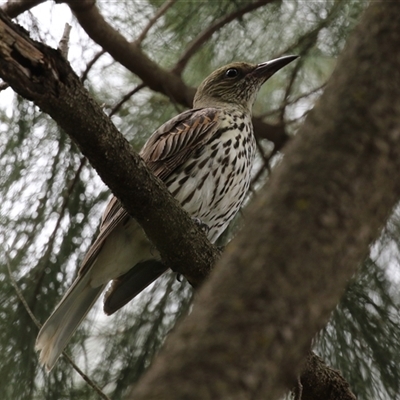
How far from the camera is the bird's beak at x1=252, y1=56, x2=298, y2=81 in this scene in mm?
4324

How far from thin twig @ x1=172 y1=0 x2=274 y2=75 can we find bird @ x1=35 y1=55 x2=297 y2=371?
0.49 metres

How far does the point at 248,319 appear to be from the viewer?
1271 mm

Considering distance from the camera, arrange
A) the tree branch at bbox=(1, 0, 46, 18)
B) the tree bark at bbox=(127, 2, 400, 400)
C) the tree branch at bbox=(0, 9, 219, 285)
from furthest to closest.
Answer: the tree branch at bbox=(1, 0, 46, 18), the tree branch at bbox=(0, 9, 219, 285), the tree bark at bbox=(127, 2, 400, 400)

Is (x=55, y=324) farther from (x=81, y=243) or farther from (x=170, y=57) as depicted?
(x=170, y=57)

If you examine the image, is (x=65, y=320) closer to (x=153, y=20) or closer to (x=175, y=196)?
(x=175, y=196)

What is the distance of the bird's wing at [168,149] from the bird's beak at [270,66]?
532mm

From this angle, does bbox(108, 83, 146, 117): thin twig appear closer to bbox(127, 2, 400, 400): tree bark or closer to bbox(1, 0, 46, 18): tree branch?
bbox(1, 0, 46, 18): tree branch

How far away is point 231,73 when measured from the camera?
15.5 feet

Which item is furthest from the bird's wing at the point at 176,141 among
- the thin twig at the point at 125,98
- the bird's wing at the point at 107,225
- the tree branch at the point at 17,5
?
the tree branch at the point at 17,5

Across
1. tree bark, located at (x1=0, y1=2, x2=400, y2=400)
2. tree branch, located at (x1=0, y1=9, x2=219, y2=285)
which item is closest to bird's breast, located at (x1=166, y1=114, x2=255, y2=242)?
tree branch, located at (x1=0, y1=9, x2=219, y2=285)

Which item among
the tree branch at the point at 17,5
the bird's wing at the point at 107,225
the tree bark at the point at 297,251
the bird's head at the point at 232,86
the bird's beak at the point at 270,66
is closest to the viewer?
the tree bark at the point at 297,251

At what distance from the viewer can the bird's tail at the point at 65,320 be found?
369 cm

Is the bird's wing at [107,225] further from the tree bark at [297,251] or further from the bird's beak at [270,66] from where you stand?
the tree bark at [297,251]

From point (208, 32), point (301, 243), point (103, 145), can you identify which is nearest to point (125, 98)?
point (208, 32)
